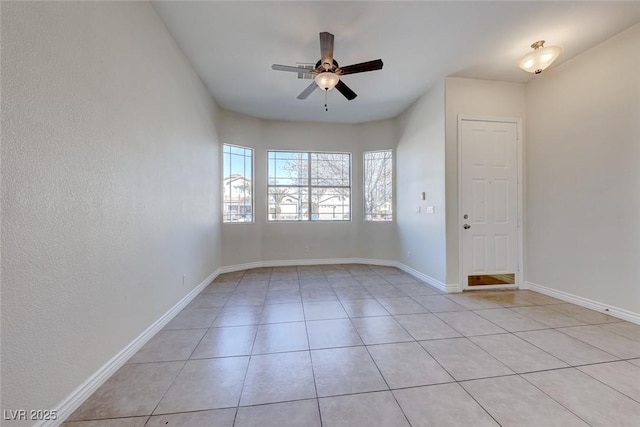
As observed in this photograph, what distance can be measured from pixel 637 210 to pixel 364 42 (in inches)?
130

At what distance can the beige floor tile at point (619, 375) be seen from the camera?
1588 mm

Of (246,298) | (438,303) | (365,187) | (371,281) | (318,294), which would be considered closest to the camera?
(438,303)

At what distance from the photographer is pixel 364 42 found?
2723 mm

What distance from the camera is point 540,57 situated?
269 centimetres

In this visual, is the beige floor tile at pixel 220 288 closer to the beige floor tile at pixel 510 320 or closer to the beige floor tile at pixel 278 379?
the beige floor tile at pixel 278 379

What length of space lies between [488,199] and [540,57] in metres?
1.75

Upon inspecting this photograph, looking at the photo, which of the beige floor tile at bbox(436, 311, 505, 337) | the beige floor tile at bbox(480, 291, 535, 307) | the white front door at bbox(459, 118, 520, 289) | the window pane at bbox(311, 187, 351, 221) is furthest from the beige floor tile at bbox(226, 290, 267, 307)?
the beige floor tile at bbox(480, 291, 535, 307)

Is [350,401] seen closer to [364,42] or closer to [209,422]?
[209,422]

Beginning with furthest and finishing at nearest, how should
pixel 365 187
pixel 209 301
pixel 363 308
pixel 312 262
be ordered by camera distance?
pixel 365 187
pixel 312 262
pixel 209 301
pixel 363 308

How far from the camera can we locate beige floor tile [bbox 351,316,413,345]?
2.24 m

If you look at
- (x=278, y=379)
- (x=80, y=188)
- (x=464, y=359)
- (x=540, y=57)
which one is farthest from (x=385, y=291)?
(x=80, y=188)

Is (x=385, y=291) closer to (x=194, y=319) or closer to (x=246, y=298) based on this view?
(x=246, y=298)

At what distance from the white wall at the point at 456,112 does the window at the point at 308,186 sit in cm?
234

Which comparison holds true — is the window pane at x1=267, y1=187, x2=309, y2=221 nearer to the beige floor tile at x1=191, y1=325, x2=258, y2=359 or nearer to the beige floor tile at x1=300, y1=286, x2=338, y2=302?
the beige floor tile at x1=300, y1=286, x2=338, y2=302
